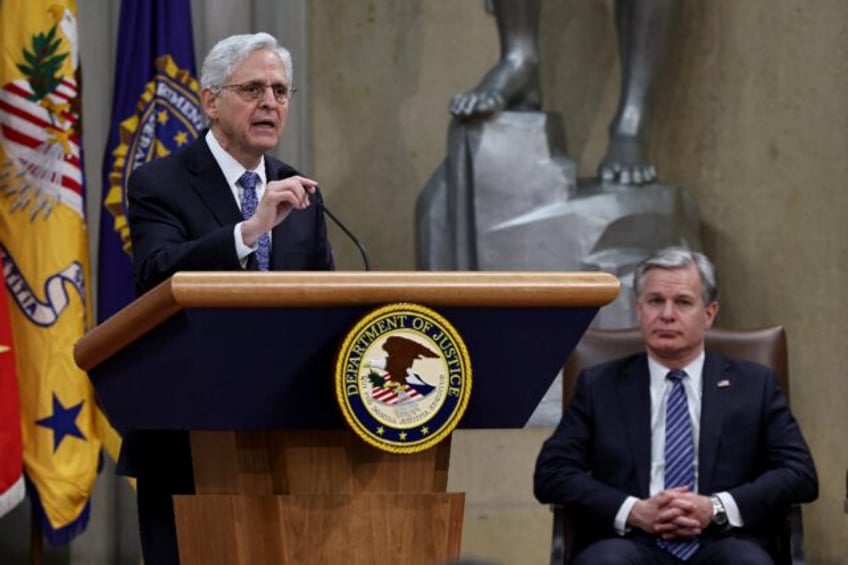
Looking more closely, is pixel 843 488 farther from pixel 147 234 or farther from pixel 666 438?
pixel 147 234

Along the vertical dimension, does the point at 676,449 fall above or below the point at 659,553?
above

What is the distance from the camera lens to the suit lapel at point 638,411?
4348 mm

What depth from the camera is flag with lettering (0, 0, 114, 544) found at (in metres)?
5.38

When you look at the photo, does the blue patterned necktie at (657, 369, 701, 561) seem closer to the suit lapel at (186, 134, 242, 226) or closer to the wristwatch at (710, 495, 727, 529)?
the wristwatch at (710, 495, 727, 529)

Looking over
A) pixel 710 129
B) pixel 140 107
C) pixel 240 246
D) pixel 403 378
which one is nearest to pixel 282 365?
pixel 403 378

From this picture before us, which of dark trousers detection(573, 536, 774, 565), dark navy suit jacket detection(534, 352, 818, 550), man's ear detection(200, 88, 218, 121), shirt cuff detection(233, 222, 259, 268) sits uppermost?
man's ear detection(200, 88, 218, 121)

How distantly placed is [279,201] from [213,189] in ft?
1.46

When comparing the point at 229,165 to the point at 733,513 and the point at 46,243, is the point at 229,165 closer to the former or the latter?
the point at 733,513

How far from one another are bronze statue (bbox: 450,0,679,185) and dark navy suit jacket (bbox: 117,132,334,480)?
3.09 m

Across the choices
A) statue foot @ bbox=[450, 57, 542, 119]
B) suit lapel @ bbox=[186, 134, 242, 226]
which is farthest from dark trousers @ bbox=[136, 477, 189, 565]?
statue foot @ bbox=[450, 57, 542, 119]

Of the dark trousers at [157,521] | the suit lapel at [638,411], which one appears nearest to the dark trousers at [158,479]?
the dark trousers at [157,521]

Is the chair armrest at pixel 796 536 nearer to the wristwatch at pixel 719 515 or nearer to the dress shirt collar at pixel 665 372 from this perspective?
the wristwatch at pixel 719 515

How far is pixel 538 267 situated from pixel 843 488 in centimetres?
149

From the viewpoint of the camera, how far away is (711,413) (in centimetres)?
437
